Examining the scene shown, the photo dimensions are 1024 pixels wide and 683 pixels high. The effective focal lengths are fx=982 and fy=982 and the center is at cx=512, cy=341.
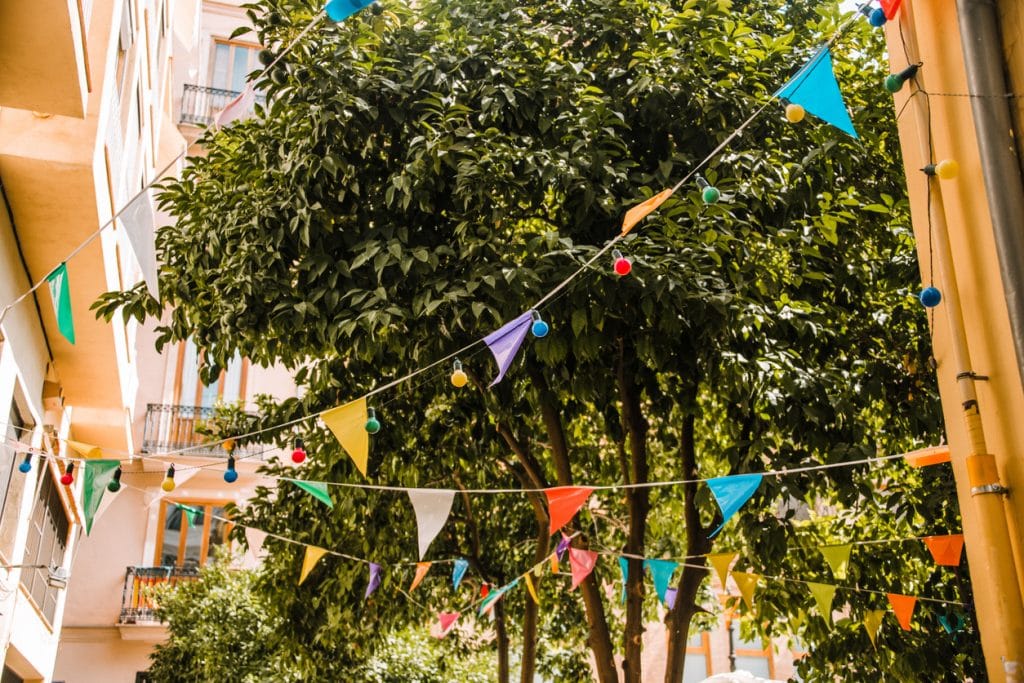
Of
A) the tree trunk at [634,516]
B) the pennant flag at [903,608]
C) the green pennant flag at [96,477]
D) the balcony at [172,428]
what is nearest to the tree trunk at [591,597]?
the tree trunk at [634,516]

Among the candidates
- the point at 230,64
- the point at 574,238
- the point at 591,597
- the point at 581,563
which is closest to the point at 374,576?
the point at 591,597

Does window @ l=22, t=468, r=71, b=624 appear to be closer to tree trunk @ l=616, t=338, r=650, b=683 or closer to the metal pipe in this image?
tree trunk @ l=616, t=338, r=650, b=683

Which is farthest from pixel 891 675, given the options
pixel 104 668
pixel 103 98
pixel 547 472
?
pixel 104 668

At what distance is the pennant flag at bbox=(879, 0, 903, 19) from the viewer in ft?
13.9

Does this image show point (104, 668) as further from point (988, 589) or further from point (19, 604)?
point (988, 589)

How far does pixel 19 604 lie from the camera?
1034 cm

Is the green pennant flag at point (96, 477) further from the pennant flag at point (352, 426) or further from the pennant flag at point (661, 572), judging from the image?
the pennant flag at point (661, 572)

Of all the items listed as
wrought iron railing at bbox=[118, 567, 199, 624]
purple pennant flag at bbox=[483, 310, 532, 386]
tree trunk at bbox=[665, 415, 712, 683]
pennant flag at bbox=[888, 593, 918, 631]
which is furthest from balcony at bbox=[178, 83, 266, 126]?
pennant flag at bbox=[888, 593, 918, 631]

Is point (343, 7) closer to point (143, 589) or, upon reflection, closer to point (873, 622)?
point (873, 622)

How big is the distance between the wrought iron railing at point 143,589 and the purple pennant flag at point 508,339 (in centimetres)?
1408

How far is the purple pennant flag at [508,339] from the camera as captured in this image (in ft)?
19.3

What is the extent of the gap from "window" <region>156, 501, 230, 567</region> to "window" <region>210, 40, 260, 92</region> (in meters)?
9.48

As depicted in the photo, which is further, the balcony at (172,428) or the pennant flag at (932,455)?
the balcony at (172,428)

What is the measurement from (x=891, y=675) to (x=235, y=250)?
6.33 metres
